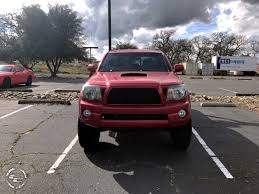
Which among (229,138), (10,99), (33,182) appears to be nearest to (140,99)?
(33,182)

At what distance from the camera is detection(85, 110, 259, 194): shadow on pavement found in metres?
4.79

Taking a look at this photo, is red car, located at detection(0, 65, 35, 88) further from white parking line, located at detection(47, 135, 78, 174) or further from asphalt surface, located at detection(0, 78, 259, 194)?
white parking line, located at detection(47, 135, 78, 174)

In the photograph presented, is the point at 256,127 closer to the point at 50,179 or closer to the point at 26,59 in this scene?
the point at 50,179

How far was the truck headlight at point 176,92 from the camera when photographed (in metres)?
5.85

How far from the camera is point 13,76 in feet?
69.6

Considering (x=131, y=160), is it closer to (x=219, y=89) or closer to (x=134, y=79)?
(x=134, y=79)

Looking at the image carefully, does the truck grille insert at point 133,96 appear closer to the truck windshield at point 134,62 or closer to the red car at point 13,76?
the truck windshield at point 134,62

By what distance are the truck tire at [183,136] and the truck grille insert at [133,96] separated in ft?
2.51

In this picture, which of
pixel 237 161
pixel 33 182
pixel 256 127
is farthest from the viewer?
pixel 256 127

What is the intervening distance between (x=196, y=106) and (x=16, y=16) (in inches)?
1165

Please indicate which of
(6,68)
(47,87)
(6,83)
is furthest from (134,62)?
(6,68)

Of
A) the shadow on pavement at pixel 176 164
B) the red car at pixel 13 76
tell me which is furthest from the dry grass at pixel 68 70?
the shadow on pavement at pixel 176 164

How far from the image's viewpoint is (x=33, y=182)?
4887 millimetres

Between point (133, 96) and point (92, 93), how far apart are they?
0.67 m
